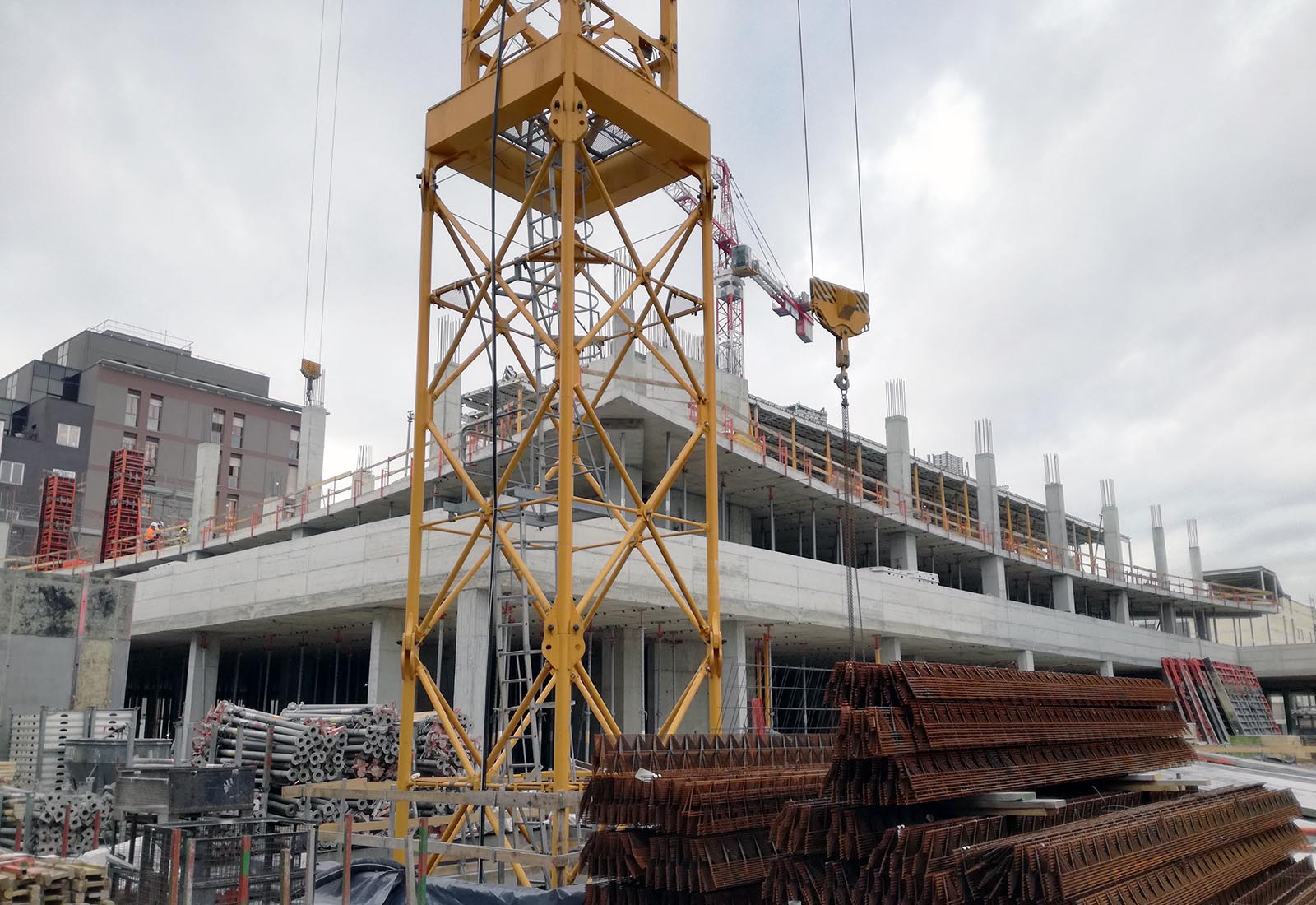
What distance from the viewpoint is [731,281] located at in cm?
5747

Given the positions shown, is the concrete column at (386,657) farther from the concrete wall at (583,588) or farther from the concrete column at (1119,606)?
the concrete column at (1119,606)

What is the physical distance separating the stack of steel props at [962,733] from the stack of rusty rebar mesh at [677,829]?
1.38 meters

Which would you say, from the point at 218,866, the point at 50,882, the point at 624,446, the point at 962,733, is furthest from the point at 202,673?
the point at 962,733

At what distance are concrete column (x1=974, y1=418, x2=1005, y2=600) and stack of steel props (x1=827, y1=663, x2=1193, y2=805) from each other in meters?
31.6

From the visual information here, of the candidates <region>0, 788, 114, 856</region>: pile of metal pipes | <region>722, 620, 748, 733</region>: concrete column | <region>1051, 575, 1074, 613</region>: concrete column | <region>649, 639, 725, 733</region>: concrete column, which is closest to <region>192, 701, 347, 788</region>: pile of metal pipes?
<region>0, 788, 114, 856</region>: pile of metal pipes

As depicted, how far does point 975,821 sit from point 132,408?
7728cm

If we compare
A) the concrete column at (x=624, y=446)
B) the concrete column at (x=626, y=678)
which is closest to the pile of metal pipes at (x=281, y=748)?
the concrete column at (x=626, y=678)

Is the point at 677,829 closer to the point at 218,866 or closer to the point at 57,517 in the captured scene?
the point at 218,866

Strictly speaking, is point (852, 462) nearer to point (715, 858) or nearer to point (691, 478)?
point (691, 478)

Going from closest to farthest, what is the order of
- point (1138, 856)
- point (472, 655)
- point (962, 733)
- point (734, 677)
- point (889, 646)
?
point (1138, 856) → point (962, 733) → point (472, 655) → point (734, 677) → point (889, 646)

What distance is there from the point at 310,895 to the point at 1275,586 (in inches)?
3231

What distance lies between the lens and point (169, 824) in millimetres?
9469

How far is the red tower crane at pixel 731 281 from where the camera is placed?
56250mm

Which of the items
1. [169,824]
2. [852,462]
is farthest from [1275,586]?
[169,824]
